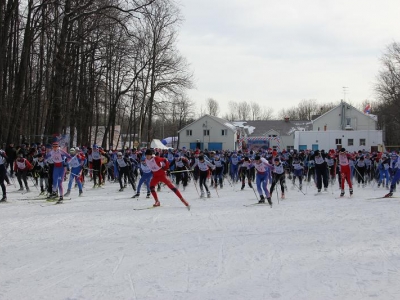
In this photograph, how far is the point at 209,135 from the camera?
260 feet

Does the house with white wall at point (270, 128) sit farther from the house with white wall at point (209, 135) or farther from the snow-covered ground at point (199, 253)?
the snow-covered ground at point (199, 253)

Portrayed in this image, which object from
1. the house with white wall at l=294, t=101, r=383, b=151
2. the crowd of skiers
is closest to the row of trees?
the crowd of skiers

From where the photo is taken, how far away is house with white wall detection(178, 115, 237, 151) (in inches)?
3071

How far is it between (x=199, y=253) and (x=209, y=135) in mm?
71476

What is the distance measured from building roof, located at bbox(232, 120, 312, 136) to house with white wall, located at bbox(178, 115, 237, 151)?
1113cm

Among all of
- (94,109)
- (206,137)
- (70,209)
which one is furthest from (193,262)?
(206,137)

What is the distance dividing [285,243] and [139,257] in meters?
2.83

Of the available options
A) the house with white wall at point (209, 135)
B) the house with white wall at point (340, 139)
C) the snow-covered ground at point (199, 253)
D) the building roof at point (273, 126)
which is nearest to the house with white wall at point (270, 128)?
the building roof at point (273, 126)

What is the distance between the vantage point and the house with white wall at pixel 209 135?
78.0 m

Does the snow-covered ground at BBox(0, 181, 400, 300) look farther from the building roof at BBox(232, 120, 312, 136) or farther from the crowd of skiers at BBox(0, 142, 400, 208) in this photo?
the building roof at BBox(232, 120, 312, 136)

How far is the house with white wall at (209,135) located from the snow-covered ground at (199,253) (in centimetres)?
6388

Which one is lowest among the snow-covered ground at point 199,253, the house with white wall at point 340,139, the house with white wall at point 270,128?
the snow-covered ground at point 199,253

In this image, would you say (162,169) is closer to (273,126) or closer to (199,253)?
(199,253)

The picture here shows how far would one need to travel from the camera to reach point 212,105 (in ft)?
385
